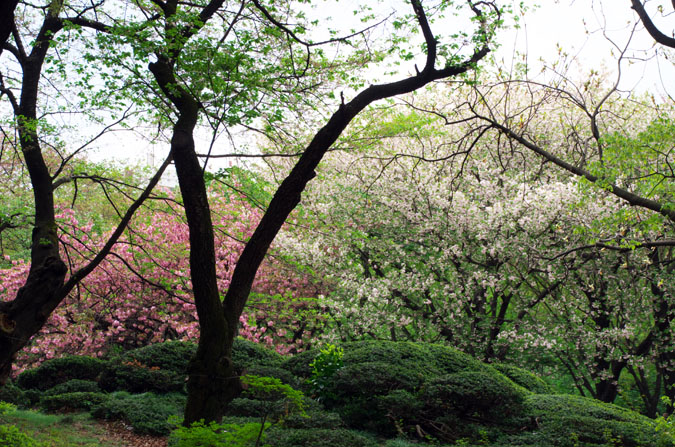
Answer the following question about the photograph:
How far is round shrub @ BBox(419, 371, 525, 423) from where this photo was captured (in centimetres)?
710

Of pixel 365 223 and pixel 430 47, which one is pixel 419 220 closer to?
pixel 365 223

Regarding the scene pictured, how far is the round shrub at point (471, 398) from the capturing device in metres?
7.10

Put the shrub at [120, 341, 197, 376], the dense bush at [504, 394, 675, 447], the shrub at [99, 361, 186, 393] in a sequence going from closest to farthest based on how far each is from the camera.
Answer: the dense bush at [504, 394, 675, 447]
the shrub at [99, 361, 186, 393]
the shrub at [120, 341, 197, 376]

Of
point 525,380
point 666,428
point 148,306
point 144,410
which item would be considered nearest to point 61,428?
point 144,410

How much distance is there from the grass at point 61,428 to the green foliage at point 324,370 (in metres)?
2.79

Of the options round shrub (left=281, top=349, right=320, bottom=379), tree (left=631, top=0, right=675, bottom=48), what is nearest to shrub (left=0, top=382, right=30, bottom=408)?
round shrub (left=281, top=349, right=320, bottom=379)

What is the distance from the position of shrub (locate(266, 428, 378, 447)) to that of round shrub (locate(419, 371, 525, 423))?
115cm

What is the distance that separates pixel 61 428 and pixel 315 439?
4.12m

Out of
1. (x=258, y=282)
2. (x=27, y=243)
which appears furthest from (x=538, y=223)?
(x=27, y=243)

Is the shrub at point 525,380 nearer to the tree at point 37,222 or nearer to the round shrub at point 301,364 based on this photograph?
the round shrub at point 301,364

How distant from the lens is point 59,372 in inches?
427

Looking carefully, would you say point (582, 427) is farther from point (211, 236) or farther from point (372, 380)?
point (211, 236)

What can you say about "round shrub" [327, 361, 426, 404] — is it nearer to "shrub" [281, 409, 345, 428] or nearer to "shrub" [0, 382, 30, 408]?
"shrub" [281, 409, 345, 428]

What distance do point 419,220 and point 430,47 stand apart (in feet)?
23.3
